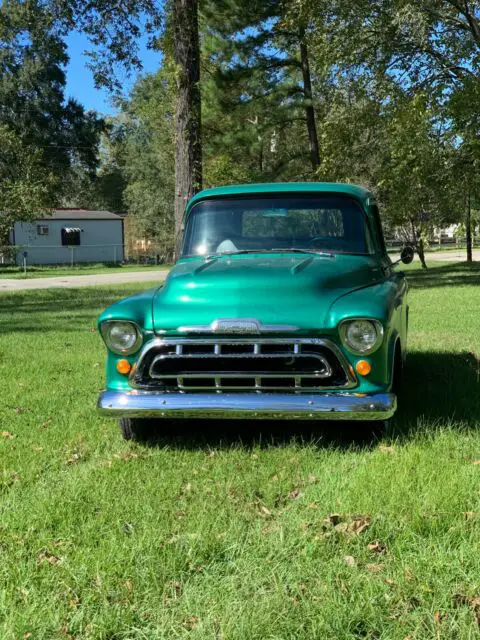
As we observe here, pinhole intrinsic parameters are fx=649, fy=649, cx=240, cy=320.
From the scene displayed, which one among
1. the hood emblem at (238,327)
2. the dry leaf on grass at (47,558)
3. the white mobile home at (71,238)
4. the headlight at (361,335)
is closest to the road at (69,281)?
the white mobile home at (71,238)

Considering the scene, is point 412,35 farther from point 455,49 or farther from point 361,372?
point 361,372

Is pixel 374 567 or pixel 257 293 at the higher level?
pixel 257 293

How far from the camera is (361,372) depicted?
3.96 metres

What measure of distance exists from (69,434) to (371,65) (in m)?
15.4

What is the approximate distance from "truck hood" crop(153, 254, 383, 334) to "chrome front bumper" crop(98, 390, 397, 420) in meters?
0.44

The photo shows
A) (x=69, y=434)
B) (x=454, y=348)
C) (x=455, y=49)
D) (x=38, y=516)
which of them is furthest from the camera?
(x=455, y=49)

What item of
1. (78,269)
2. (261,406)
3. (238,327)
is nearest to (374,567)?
(261,406)

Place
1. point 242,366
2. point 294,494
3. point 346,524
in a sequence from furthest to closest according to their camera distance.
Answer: point 242,366 < point 294,494 < point 346,524

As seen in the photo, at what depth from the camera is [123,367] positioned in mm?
4223

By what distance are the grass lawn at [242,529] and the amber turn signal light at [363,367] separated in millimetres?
537

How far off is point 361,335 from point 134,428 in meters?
1.75

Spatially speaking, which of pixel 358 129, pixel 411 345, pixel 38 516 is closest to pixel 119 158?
pixel 358 129

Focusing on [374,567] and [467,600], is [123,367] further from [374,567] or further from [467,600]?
[467,600]

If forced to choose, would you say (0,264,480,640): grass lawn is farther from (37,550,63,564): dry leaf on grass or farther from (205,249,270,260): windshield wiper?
(205,249,270,260): windshield wiper
